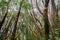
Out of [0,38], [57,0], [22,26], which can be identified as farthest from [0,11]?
[57,0]

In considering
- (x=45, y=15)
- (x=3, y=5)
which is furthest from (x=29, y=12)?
(x=45, y=15)

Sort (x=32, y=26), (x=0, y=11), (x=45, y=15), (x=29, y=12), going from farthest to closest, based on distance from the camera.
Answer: (x=32, y=26), (x=29, y=12), (x=0, y=11), (x=45, y=15)

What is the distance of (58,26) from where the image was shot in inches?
267

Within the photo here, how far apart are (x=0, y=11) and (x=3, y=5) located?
609 millimetres

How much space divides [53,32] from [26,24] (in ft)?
8.05

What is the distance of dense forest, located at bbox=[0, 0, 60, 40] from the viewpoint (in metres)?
5.95

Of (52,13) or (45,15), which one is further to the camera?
(52,13)

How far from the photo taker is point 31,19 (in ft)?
25.2

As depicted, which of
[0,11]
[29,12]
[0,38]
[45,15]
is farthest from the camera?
[29,12]

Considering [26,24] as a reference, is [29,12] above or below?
above

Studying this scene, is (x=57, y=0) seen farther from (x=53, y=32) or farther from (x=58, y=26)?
(x=53, y=32)

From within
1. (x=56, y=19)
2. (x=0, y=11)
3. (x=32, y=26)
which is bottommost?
(x=32, y=26)

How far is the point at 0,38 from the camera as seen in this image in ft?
18.1

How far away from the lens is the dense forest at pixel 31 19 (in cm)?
595
